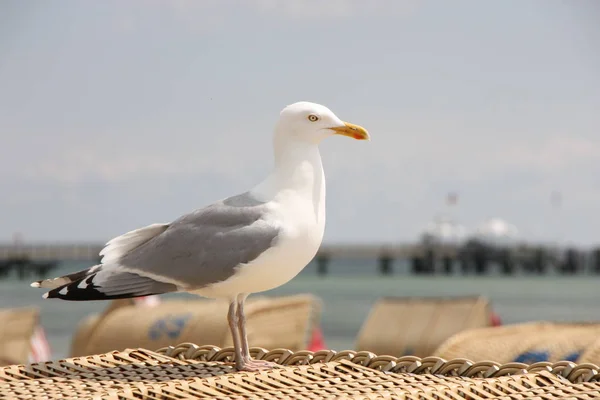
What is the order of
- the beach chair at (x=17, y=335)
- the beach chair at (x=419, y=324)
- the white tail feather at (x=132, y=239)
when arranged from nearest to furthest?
the white tail feather at (x=132, y=239), the beach chair at (x=17, y=335), the beach chair at (x=419, y=324)

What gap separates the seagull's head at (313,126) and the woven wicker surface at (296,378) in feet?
1.92

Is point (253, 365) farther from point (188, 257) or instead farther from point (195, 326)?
point (195, 326)

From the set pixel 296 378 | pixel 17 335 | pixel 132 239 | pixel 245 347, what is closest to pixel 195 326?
pixel 17 335

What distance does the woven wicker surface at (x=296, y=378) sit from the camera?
2.35 m

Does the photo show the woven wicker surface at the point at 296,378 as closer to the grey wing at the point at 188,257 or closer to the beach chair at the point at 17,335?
the grey wing at the point at 188,257

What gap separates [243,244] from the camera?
271cm

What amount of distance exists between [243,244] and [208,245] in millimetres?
108

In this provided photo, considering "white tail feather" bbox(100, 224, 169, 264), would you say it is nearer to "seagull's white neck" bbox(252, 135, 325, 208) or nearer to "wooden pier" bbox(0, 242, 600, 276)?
"seagull's white neck" bbox(252, 135, 325, 208)

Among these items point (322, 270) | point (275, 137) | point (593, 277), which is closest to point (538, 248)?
point (593, 277)

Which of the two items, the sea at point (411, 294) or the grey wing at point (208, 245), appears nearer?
the grey wing at point (208, 245)

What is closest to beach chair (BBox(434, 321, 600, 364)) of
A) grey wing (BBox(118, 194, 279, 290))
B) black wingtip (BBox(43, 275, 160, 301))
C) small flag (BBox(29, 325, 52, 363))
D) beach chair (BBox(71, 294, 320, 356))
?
beach chair (BBox(71, 294, 320, 356))

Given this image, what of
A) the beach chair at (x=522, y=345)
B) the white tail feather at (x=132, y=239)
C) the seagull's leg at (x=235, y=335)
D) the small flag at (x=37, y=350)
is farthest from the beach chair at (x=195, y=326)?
the seagull's leg at (x=235, y=335)

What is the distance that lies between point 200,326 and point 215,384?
455 centimetres

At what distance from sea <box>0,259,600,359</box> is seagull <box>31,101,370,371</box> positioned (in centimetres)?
564
